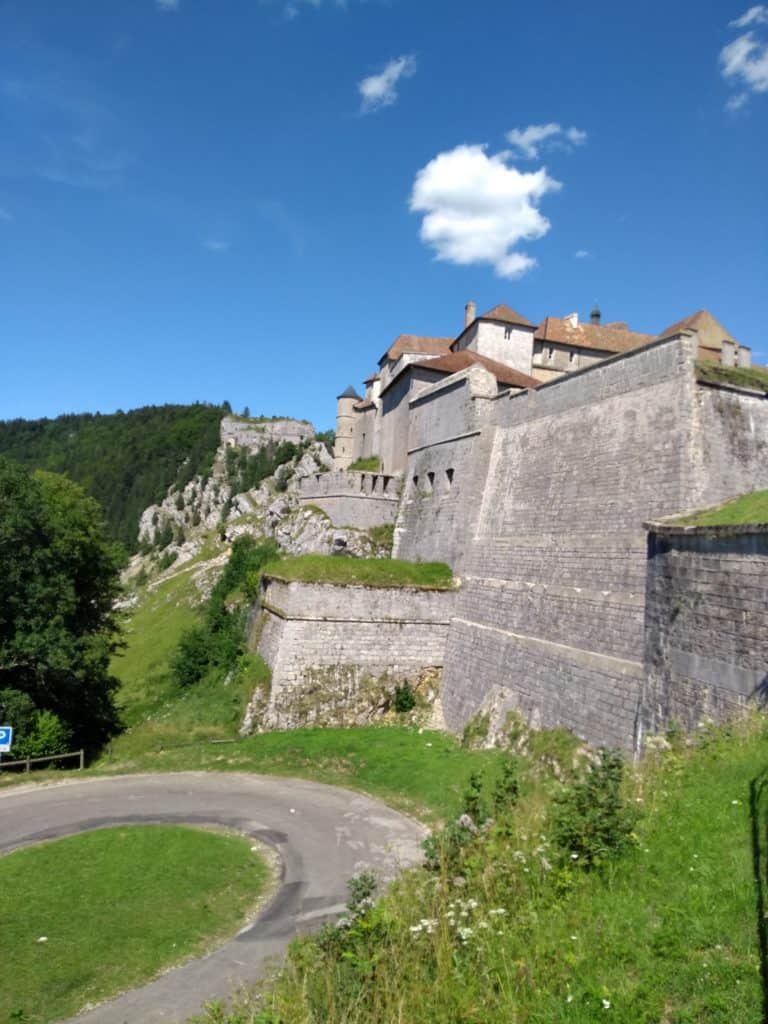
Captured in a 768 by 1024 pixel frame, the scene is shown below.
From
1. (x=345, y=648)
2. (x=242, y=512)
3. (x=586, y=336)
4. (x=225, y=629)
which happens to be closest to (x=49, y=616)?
(x=225, y=629)

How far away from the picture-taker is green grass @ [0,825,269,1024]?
7.97 m

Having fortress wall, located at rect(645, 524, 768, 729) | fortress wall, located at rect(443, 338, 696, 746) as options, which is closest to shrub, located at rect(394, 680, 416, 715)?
fortress wall, located at rect(443, 338, 696, 746)

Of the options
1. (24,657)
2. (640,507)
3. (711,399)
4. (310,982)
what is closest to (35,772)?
(24,657)

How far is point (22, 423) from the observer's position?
177m

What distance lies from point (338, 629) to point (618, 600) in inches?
393

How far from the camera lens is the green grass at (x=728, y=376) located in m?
15.0

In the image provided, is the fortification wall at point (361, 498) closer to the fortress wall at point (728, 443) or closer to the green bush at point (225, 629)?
the green bush at point (225, 629)

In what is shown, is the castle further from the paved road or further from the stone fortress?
the paved road

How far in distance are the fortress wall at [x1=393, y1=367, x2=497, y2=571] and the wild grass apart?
16764 mm

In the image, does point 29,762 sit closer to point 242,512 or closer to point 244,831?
point 244,831

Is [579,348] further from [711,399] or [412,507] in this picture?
[711,399]

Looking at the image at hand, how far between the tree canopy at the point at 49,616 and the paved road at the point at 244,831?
491cm

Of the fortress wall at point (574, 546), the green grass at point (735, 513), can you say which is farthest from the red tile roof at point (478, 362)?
the green grass at point (735, 513)

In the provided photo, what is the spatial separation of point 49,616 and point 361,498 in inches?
581
